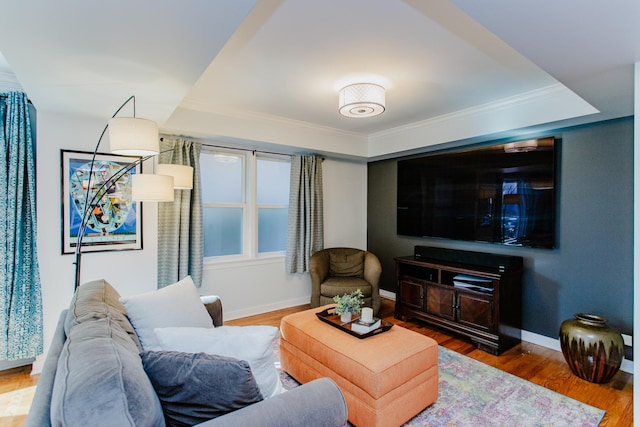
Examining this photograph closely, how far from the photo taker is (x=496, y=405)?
2264 millimetres

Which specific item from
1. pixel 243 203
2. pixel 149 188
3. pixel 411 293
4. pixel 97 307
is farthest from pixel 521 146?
pixel 97 307

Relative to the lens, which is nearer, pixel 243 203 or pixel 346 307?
pixel 346 307

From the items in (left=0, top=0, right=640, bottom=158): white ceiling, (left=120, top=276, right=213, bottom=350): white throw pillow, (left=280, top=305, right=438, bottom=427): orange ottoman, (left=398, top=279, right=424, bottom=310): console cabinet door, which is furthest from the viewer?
(left=398, top=279, right=424, bottom=310): console cabinet door

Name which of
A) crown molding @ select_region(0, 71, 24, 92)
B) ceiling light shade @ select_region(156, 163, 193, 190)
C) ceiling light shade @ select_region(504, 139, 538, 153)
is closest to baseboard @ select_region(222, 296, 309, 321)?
ceiling light shade @ select_region(156, 163, 193, 190)

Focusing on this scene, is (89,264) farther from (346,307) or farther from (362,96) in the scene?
(362,96)

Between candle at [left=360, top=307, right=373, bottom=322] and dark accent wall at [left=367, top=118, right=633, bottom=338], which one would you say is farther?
dark accent wall at [left=367, top=118, right=633, bottom=338]

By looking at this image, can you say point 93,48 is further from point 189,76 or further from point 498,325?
point 498,325

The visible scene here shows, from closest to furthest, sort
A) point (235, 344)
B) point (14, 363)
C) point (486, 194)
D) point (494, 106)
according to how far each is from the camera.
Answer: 1. point (235, 344)
2. point (14, 363)
3. point (494, 106)
4. point (486, 194)

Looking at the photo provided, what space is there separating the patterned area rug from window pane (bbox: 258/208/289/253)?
199cm

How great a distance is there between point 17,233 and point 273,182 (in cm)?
260

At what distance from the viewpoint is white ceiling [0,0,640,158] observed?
4.46 feet

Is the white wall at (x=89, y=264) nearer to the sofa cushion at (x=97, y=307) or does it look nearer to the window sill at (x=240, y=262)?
the window sill at (x=240, y=262)

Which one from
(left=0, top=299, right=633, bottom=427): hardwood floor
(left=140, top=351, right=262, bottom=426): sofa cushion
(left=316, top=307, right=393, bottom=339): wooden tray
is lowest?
(left=0, top=299, right=633, bottom=427): hardwood floor

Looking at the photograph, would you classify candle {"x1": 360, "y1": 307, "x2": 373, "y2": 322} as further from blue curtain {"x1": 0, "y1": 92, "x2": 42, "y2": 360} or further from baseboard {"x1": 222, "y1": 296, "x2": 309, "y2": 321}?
blue curtain {"x1": 0, "y1": 92, "x2": 42, "y2": 360}
